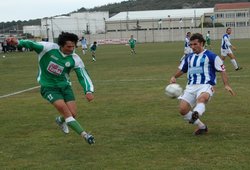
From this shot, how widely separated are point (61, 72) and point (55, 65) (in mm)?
175

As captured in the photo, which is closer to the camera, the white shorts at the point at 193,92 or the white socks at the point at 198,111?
the white socks at the point at 198,111

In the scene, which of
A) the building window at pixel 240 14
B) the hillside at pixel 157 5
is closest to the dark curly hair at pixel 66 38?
the building window at pixel 240 14

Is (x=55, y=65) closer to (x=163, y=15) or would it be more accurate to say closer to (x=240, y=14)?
(x=163, y=15)

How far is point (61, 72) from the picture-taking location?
8.62 meters

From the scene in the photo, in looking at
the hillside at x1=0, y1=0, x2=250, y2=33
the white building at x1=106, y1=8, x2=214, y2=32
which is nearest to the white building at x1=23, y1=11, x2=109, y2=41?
the white building at x1=106, y1=8, x2=214, y2=32

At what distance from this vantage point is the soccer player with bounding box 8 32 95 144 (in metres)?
8.38

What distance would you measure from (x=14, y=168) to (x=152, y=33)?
278 ft

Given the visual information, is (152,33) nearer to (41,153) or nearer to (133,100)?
(133,100)

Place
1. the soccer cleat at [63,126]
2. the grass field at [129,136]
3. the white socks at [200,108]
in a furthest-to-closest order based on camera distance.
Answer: the soccer cleat at [63,126] < the white socks at [200,108] < the grass field at [129,136]

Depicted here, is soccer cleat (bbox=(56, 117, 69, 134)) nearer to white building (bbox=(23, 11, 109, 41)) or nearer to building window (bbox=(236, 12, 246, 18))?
white building (bbox=(23, 11, 109, 41))

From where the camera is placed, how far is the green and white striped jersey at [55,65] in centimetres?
852

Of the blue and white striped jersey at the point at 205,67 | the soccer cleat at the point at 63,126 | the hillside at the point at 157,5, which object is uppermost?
the hillside at the point at 157,5

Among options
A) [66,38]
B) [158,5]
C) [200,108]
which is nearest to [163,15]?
[158,5]

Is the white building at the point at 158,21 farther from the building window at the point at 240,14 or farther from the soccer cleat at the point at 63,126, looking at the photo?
the soccer cleat at the point at 63,126
